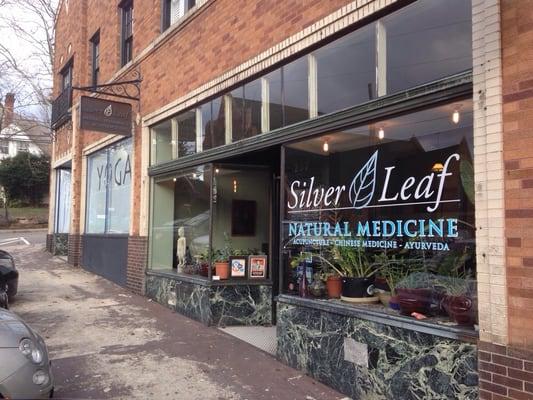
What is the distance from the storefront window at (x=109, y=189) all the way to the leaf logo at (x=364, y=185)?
7273 millimetres

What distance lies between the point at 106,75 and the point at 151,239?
5.53 metres

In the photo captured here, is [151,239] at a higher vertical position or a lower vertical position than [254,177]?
lower

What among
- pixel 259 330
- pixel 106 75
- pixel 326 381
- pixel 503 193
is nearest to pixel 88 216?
pixel 106 75

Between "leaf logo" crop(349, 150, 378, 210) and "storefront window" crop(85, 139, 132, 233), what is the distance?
7.27 meters

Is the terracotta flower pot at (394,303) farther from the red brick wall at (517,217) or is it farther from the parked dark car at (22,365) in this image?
the parked dark car at (22,365)

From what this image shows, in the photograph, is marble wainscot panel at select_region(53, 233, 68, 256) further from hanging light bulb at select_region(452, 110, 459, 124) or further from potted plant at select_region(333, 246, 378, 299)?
hanging light bulb at select_region(452, 110, 459, 124)

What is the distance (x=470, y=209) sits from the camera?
13.1 feet

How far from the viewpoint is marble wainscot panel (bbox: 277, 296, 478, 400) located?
3.86 meters

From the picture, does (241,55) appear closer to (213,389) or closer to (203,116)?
(203,116)

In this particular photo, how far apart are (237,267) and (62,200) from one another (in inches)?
552

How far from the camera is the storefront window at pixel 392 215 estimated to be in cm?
418

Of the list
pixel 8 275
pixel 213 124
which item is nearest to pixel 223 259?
pixel 213 124

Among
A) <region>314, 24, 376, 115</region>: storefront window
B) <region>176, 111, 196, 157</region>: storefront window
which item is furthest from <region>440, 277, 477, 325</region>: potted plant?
<region>176, 111, 196, 157</region>: storefront window

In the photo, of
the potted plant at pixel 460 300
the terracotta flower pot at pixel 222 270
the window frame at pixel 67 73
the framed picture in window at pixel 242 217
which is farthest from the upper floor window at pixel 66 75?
the potted plant at pixel 460 300
